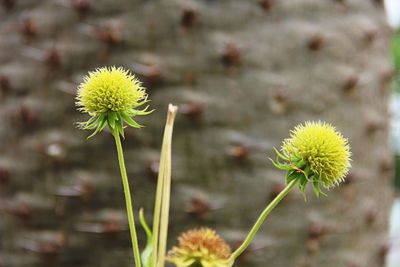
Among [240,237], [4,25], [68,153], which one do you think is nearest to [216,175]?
[240,237]

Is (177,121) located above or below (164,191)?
above

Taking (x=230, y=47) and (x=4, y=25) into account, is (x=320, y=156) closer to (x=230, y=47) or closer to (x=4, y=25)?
(x=230, y=47)

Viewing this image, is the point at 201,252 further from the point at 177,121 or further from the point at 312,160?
the point at 177,121

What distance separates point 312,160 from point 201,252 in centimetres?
7

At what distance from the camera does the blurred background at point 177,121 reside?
2.61 ft

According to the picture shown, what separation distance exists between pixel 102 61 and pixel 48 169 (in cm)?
15

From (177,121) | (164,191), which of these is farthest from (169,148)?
(177,121)

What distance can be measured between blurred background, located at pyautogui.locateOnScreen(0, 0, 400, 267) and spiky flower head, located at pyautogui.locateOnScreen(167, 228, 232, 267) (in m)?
0.48

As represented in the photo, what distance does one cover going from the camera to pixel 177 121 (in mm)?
804

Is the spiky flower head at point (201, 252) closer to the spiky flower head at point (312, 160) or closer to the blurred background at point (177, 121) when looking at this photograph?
the spiky flower head at point (312, 160)

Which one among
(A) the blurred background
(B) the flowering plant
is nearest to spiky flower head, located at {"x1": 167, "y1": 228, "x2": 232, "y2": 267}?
(B) the flowering plant

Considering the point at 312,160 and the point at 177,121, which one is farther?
the point at 177,121

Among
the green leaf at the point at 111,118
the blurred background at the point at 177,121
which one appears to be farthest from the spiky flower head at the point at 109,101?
the blurred background at the point at 177,121

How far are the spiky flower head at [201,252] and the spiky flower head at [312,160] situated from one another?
2.0 inches
